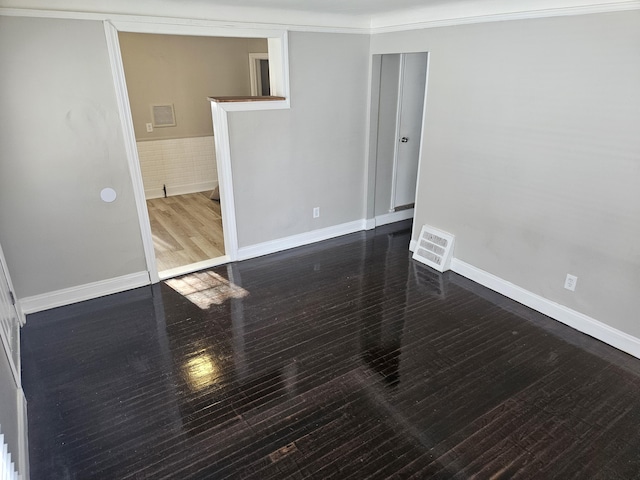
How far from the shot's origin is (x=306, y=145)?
4.34 meters

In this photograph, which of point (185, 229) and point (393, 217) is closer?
point (185, 229)

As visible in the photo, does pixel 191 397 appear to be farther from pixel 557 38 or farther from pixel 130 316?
pixel 557 38

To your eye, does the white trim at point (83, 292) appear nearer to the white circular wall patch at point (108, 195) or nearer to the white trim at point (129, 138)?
the white trim at point (129, 138)

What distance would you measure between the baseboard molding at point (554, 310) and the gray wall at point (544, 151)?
0.18 feet

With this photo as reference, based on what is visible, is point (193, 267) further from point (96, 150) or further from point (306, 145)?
point (306, 145)

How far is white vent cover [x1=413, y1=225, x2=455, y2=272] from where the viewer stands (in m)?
4.02

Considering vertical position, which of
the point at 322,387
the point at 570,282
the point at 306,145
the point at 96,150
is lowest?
the point at 322,387

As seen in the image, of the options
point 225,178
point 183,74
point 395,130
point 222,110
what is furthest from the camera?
point 183,74

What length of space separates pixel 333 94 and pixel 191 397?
322 cm

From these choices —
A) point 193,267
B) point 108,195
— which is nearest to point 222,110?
point 108,195

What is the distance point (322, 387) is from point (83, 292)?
2.30 meters

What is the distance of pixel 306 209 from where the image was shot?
4.60 m

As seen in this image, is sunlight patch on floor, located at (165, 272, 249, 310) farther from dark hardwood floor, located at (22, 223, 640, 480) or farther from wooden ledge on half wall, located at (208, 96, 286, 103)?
wooden ledge on half wall, located at (208, 96, 286, 103)

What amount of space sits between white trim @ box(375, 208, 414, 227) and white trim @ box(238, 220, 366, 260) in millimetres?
257
